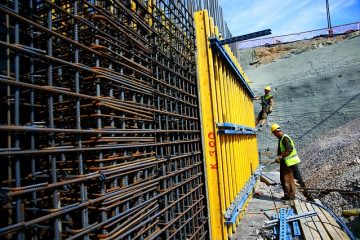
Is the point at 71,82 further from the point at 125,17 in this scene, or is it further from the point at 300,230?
the point at 300,230

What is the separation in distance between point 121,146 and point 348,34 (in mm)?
33074

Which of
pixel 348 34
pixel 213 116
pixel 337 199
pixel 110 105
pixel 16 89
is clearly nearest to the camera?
pixel 16 89

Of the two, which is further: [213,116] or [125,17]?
[213,116]

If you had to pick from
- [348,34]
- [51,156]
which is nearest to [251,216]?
[51,156]

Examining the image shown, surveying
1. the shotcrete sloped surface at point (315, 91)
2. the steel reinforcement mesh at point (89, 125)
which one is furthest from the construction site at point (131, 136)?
the shotcrete sloped surface at point (315, 91)

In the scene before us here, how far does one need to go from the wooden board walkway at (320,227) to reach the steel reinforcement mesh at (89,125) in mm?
2420

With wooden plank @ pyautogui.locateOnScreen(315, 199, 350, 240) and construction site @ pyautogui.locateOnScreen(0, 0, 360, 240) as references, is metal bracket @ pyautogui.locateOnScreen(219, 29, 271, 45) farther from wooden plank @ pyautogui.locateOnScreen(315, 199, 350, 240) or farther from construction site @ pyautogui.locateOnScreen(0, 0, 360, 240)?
wooden plank @ pyautogui.locateOnScreen(315, 199, 350, 240)

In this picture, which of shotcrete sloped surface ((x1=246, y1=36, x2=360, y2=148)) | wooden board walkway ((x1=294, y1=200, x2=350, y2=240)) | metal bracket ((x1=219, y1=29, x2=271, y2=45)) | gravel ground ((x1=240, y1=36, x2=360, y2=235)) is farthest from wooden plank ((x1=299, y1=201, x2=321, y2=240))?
shotcrete sloped surface ((x1=246, y1=36, x2=360, y2=148))

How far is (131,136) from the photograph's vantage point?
2.53 m

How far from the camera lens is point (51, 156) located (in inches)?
62.9

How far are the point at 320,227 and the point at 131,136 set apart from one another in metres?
4.41

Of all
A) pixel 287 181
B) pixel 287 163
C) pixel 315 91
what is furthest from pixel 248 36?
pixel 315 91

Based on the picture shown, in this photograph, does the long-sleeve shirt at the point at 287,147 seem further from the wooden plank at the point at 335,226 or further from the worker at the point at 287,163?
the wooden plank at the point at 335,226

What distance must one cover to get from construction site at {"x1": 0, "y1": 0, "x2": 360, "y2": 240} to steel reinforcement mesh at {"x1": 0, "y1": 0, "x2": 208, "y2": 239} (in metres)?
0.01
